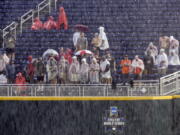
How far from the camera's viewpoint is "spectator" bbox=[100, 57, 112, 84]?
44000 millimetres

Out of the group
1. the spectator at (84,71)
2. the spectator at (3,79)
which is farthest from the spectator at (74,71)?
the spectator at (3,79)

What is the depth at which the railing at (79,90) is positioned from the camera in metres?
Result: 42.6

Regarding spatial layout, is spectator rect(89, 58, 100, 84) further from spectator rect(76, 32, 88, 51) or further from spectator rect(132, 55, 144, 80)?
spectator rect(76, 32, 88, 51)

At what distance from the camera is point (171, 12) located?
159ft

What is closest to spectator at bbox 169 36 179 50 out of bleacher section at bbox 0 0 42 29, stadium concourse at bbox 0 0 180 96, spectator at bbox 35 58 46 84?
stadium concourse at bbox 0 0 180 96

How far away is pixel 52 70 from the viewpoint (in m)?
44.3

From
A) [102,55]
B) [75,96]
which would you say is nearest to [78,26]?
[102,55]

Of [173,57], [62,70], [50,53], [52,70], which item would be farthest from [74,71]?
[173,57]

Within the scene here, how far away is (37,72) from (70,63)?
131 cm

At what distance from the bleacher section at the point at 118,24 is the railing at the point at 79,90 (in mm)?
3673

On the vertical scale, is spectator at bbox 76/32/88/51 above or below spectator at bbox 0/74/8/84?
above

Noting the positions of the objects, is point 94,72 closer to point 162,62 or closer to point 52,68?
point 52,68

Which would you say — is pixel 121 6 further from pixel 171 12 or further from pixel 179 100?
pixel 179 100

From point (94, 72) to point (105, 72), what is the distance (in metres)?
0.44
